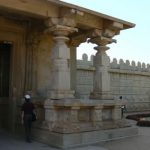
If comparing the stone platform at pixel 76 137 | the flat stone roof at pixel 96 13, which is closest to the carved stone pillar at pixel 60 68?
the flat stone roof at pixel 96 13

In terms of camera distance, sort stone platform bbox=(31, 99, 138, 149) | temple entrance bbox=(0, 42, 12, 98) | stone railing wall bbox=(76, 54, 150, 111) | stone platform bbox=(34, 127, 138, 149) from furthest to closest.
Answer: stone railing wall bbox=(76, 54, 150, 111) < temple entrance bbox=(0, 42, 12, 98) < stone platform bbox=(31, 99, 138, 149) < stone platform bbox=(34, 127, 138, 149)

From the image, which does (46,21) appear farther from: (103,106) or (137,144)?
(137,144)

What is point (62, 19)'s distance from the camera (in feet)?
34.0

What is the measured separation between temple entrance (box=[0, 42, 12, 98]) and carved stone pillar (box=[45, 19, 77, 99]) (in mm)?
2614

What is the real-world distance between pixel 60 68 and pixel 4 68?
3097mm

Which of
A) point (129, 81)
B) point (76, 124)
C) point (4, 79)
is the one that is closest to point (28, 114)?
point (76, 124)

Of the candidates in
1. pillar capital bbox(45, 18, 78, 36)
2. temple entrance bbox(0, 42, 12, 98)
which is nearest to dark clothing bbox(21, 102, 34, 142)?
temple entrance bbox(0, 42, 12, 98)

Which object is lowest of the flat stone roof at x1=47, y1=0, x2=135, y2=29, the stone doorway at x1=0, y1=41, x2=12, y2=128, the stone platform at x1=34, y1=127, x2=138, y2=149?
the stone platform at x1=34, y1=127, x2=138, y2=149

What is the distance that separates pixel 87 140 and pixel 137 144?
1629 mm

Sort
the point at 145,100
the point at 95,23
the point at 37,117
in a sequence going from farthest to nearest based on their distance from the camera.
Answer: the point at 145,100, the point at 95,23, the point at 37,117

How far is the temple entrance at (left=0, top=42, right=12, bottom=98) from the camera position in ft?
40.2

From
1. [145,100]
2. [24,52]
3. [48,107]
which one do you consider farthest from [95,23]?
[145,100]

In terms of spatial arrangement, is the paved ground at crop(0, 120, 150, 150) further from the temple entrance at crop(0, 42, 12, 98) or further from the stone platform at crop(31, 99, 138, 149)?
the temple entrance at crop(0, 42, 12, 98)

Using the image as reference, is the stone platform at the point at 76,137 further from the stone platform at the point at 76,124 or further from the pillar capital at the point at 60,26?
the pillar capital at the point at 60,26
